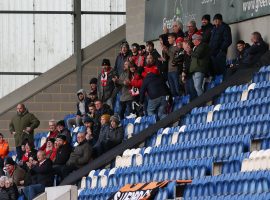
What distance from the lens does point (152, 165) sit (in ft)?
65.7

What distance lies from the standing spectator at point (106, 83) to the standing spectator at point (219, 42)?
2.81m

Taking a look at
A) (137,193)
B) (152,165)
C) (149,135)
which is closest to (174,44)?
(149,135)

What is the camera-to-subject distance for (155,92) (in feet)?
72.9

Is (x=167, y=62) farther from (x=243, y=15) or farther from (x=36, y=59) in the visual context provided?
(x=36, y=59)

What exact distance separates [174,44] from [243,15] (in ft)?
4.58

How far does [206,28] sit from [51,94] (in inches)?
321

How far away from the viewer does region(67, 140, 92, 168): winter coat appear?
2183cm

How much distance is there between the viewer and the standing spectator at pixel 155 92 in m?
22.2

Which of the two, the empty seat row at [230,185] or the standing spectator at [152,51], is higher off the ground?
the standing spectator at [152,51]

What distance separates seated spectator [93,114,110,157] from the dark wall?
317 centimetres

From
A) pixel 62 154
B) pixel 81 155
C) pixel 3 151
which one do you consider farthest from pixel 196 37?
pixel 3 151

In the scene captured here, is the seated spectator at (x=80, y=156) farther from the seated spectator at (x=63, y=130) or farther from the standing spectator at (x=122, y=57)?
the standing spectator at (x=122, y=57)

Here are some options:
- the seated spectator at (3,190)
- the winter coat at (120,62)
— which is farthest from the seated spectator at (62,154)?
the winter coat at (120,62)

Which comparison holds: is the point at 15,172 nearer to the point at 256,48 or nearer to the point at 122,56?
the point at 122,56
